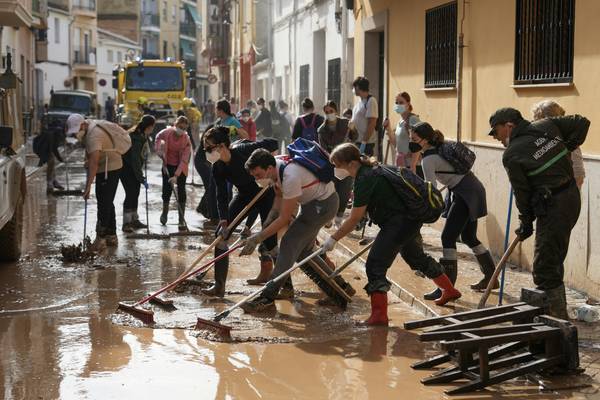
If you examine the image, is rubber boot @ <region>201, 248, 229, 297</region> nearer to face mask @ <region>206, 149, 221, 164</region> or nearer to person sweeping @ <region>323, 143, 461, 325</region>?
face mask @ <region>206, 149, 221, 164</region>

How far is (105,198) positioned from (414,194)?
570 centimetres

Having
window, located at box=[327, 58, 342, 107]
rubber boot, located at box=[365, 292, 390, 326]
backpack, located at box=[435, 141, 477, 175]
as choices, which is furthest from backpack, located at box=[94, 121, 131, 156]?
window, located at box=[327, 58, 342, 107]

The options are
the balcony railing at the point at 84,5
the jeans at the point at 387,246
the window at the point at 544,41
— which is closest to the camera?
the jeans at the point at 387,246

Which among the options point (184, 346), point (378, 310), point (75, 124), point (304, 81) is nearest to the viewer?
point (184, 346)

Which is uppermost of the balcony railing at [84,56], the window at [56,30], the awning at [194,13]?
the awning at [194,13]

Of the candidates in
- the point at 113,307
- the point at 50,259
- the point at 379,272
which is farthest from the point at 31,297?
the point at 379,272

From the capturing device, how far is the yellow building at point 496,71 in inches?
355

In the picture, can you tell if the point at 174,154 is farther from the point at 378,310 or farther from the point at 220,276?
the point at 378,310

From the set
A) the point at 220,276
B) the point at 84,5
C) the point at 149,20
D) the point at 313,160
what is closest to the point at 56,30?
the point at 84,5

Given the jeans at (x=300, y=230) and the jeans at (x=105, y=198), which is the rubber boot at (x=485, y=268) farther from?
the jeans at (x=105, y=198)

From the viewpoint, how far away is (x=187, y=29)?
9669 centimetres

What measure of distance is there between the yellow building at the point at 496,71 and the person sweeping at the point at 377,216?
77.3 inches

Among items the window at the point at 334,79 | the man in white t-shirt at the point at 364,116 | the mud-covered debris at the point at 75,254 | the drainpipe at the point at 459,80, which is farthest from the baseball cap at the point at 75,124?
the window at the point at 334,79

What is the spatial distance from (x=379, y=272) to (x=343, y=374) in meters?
1.38
